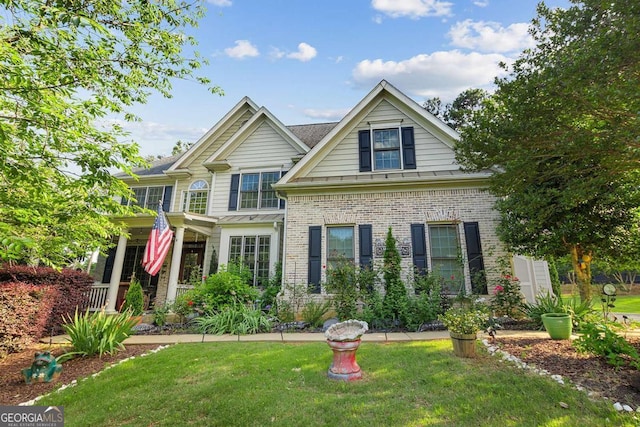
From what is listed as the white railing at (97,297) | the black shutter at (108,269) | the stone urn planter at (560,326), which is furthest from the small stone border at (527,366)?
the black shutter at (108,269)

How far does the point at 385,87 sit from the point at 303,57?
306 cm

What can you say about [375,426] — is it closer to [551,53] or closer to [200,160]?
[551,53]

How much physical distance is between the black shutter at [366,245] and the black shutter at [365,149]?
2.24m

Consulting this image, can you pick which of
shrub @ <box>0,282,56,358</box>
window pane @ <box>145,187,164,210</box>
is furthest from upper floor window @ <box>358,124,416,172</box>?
window pane @ <box>145,187,164,210</box>

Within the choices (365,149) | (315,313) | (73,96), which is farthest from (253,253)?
(73,96)

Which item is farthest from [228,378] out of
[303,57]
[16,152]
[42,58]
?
[303,57]

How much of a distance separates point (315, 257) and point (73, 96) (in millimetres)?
6658

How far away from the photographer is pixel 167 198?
13055 mm

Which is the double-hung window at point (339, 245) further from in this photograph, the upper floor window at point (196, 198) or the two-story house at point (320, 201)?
the upper floor window at point (196, 198)

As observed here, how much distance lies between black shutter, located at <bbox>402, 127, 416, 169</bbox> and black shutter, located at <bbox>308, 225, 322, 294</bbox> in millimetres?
3759

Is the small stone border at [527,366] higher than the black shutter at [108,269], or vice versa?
the black shutter at [108,269]

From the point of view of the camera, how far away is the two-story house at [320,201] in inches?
337

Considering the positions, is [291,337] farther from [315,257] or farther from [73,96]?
[73,96]

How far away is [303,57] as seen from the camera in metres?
9.04
